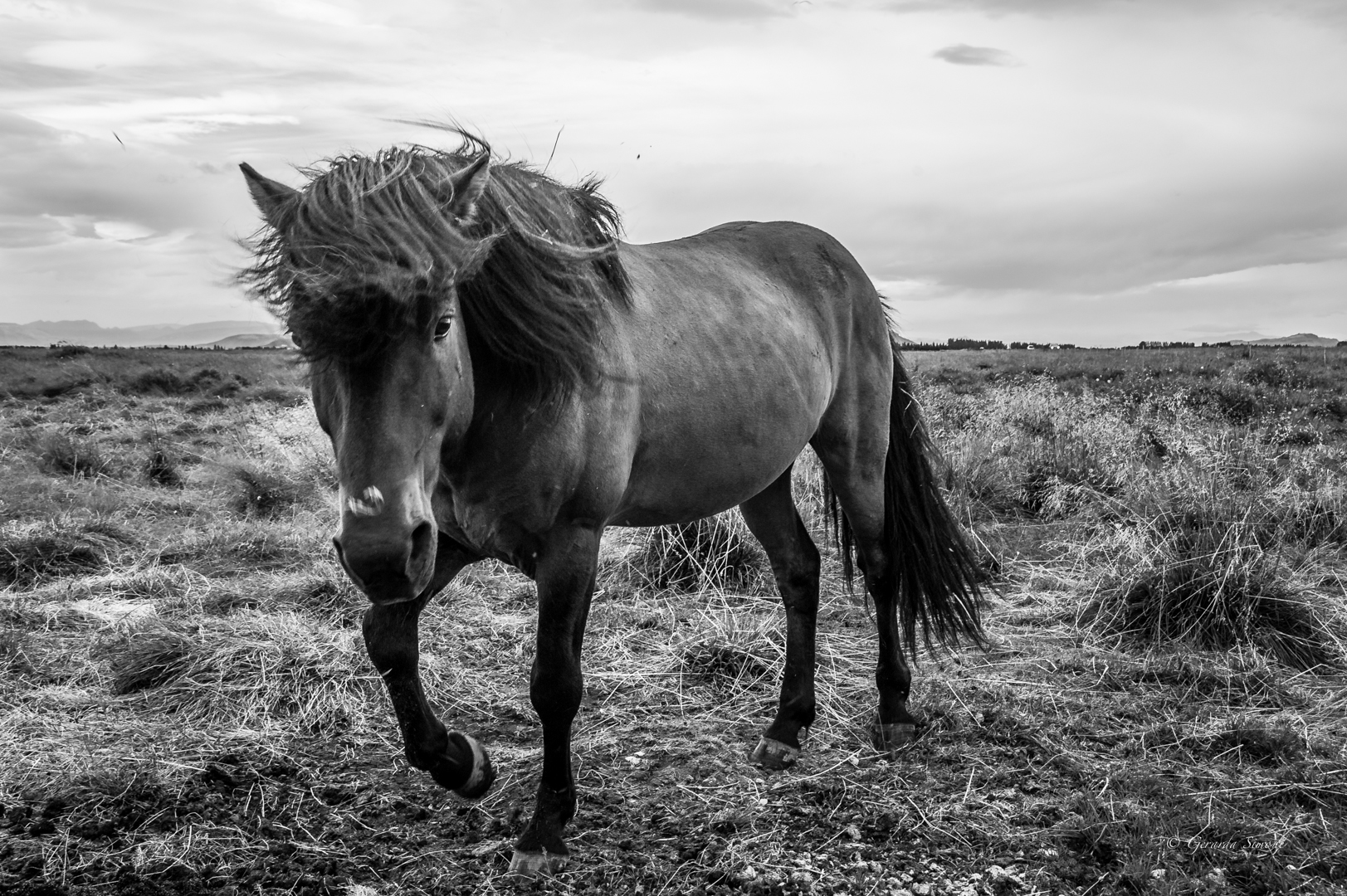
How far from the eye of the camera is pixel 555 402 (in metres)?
2.58

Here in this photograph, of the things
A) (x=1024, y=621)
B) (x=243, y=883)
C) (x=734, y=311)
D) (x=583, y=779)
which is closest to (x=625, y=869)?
(x=583, y=779)

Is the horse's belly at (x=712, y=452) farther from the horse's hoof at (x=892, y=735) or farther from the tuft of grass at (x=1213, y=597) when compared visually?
the tuft of grass at (x=1213, y=597)

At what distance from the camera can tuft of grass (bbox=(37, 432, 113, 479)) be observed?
982cm

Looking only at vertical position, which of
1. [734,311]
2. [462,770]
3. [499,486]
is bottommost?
[462,770]

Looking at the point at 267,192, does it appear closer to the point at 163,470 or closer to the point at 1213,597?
the point at 1213,597

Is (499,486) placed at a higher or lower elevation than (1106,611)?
higher

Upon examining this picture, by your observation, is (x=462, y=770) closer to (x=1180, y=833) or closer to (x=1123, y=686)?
(x=1180, y=833)

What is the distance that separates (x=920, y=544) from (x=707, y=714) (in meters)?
1.23

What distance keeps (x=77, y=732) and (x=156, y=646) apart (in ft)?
2.17

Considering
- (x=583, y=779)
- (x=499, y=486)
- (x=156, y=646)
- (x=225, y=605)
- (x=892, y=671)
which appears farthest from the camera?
(x=225, y=605)

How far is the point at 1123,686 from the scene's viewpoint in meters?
4.20

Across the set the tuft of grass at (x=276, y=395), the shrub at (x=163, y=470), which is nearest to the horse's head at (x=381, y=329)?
the shrub at (x=163, y=470)

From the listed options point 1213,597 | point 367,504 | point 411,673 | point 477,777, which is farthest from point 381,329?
point 1213,597

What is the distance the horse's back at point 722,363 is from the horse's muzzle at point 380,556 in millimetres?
1024
